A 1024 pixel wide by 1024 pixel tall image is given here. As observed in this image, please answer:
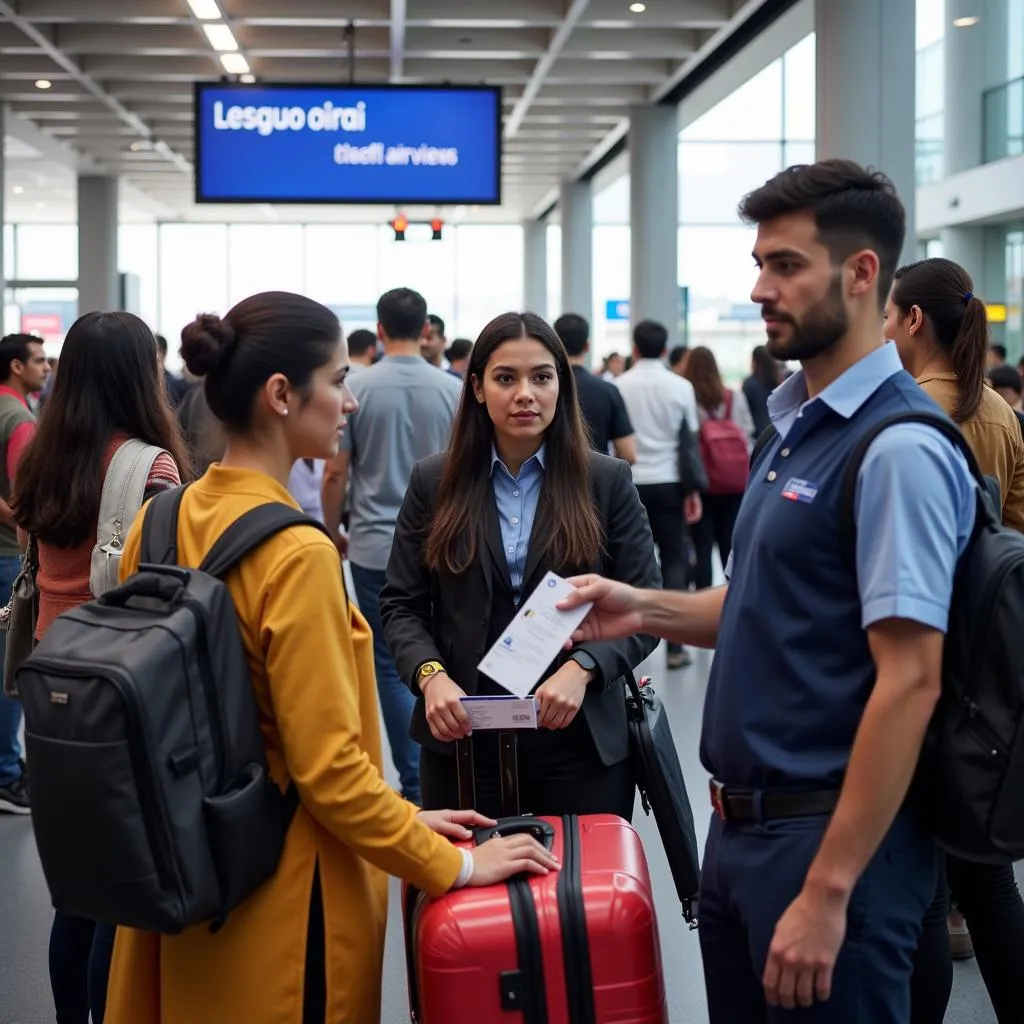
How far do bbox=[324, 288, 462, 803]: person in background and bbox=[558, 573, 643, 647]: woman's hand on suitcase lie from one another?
2.93m

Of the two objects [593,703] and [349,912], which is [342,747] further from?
[593,703]

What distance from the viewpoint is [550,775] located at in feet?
8.69

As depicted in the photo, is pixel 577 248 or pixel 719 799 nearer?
pixel 719 799

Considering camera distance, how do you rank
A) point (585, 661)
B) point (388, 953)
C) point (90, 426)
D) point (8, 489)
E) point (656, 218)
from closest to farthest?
point (585, 661) → point (90, 426) → point (388, 953) → point (8, 489) → point (656, 218)

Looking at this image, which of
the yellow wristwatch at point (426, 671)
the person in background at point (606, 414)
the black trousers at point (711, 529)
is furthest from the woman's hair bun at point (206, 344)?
the black trousers at point (711, 529)

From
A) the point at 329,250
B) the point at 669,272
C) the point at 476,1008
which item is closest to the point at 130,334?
the point at 476,1008

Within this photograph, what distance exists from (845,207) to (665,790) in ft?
4.45

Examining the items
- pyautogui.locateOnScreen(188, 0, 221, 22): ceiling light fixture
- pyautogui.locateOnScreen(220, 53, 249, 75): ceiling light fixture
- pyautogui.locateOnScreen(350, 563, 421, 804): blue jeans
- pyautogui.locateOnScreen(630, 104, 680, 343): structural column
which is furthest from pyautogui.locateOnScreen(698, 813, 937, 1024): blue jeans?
pyautogui.locateOnScreen(630, 104, 680, 343): structural column

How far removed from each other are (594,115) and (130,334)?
1269 cm

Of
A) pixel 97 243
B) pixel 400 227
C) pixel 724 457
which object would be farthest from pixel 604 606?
pixel 97 243

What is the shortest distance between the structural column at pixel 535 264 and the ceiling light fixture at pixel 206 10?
13.1 m

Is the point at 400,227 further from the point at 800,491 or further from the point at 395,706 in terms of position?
the point at 800,491

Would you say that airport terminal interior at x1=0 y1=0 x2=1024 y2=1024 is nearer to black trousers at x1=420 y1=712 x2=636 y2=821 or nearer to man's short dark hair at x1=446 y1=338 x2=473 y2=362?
man's short dark hair at x1=446 y1=338 x2=473 y2=362

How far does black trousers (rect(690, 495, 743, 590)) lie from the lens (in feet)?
27.2
